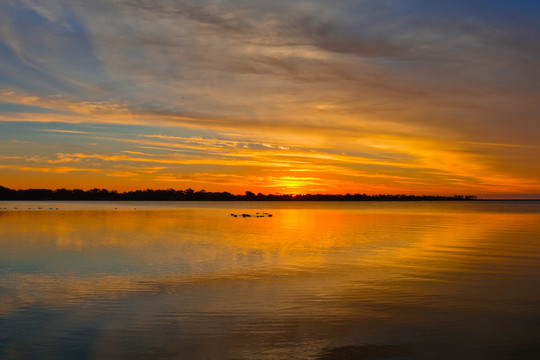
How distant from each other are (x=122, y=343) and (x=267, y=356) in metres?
4.29

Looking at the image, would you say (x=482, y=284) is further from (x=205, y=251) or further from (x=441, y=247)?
(x=205, y=251)

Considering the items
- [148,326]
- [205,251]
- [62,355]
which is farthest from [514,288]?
[205,251]

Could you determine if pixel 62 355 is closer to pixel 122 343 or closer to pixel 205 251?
pixel 122 343

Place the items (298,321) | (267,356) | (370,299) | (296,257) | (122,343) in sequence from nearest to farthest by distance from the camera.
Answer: (267,356) < (122,343) < (298,321) < (370,299) < (296,257)

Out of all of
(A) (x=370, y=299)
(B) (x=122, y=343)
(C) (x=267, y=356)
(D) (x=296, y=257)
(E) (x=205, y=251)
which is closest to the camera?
(C) (x=267, y=356)

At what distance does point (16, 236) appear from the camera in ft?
150

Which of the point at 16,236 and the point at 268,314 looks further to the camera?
the point at 16,236

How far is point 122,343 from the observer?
13.2m

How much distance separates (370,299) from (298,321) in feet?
15.5

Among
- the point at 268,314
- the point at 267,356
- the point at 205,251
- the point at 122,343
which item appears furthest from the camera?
the point at 205,251

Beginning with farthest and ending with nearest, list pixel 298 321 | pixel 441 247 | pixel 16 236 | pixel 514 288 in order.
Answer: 1. pixel 16 236
2. pixel 441 247
3. pixel 514 288
4. pixel 298 321

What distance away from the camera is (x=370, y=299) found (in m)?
18.9

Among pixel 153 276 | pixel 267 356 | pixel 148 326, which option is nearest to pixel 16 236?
pixel 153 276

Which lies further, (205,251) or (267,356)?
(205,251)
